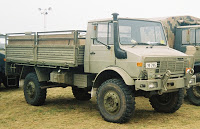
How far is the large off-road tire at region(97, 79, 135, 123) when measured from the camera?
6523mm

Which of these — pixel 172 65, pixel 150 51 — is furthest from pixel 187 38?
pixel 150 51

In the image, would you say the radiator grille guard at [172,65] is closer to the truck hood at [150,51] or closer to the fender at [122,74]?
the truck hood at [150,51]

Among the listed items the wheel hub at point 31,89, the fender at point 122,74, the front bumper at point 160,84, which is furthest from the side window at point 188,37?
the wheel hub at point 31,89

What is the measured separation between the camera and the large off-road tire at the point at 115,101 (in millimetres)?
6523

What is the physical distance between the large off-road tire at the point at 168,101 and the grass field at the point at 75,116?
0.56 ft

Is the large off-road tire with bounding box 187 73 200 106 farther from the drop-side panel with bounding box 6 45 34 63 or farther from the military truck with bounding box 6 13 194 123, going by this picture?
the drop-side panel with bounding box 6 45 34 63

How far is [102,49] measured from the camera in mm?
7223

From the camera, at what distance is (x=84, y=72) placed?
26.1 ft

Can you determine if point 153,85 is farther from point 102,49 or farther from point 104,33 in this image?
point 104,33

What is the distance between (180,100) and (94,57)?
7.69 feet

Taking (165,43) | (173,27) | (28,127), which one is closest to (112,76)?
(165,43)

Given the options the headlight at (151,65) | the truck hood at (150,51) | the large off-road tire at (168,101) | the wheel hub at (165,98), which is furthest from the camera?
the wheel hub at (165,98)

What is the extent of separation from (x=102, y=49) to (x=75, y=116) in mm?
1758

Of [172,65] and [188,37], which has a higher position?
[188,37]
